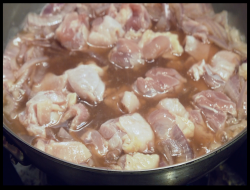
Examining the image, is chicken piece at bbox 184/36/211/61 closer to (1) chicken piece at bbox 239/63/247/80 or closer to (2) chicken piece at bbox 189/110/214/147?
(1) chicken piece at bbox 239/63/247/80

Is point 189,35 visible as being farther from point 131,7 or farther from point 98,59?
point 98,59

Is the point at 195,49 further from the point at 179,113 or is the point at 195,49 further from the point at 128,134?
the point at 128,134

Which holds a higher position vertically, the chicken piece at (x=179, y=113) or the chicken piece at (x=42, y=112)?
the chicken piece at (x=42, y=112)

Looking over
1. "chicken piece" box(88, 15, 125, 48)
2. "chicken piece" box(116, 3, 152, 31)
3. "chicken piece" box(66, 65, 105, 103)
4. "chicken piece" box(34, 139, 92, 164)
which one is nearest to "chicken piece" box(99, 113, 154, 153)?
"chicken piece" box(34, 139, 92, 164)

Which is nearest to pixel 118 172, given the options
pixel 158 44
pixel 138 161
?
pixel 138 161

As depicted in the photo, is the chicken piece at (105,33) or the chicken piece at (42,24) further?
the chicken piece at (42,24)

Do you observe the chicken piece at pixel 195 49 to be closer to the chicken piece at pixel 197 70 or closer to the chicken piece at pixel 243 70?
the chicken piece at pixel 197 70

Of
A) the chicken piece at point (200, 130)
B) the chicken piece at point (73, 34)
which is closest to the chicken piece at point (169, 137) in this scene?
the chicken piece at point (200, 130)

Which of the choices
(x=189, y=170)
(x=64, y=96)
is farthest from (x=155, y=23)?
(x=189, y=170)
